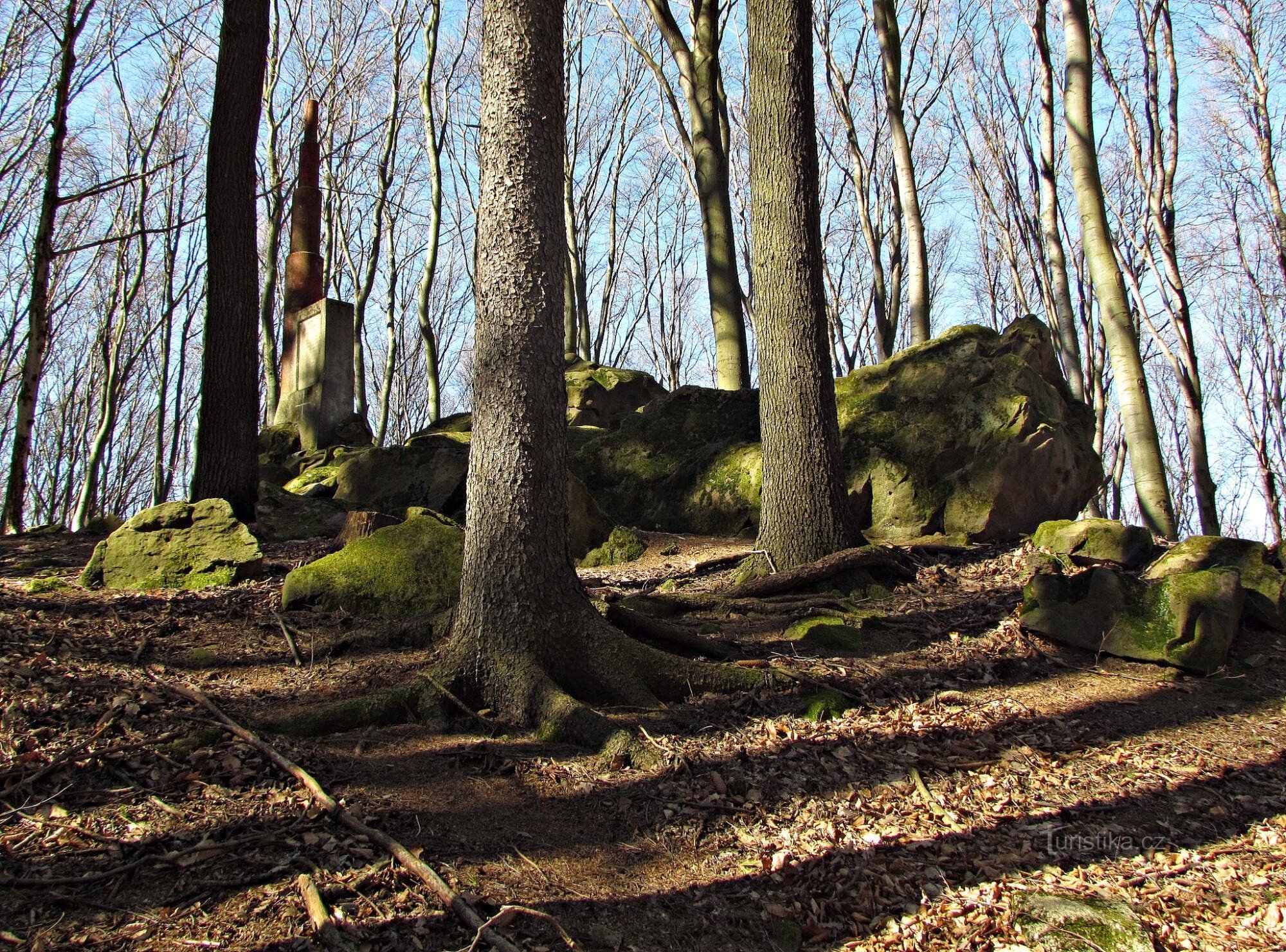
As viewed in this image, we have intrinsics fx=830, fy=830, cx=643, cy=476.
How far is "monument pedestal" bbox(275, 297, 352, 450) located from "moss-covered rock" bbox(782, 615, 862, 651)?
34.7 ft

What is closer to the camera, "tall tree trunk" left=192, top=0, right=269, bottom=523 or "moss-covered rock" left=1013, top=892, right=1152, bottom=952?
"moss-covered rock" left=1013, top=892, right=1152, bottom=952

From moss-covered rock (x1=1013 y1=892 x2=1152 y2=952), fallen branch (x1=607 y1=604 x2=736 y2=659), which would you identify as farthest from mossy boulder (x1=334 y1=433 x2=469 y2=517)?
moss-covered rock (x1=1013 y1=892 x2=1152 y2=952)

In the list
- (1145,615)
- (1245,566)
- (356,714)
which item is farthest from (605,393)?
(356,714)

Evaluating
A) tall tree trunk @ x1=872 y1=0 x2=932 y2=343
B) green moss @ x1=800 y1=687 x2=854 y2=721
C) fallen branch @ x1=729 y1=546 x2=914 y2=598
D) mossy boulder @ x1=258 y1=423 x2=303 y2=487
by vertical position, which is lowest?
green moss @ x1=800 y1=687 x2=854 y2=721

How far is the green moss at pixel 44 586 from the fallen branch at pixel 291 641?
196 centimetres

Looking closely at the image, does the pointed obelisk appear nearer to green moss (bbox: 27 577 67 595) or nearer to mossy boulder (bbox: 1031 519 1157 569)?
green moss (bbox: 27 577 67 595)

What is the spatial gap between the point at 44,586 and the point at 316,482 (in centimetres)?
Result: 551

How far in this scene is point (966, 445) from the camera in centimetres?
817

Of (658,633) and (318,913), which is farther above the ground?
(658,633)

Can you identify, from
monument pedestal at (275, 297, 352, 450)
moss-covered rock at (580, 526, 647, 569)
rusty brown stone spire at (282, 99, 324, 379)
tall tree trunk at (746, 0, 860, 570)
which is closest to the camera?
tall tree trunk at (746, 0, 860, 570)

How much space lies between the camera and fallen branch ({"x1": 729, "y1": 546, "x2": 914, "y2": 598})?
6340 mm

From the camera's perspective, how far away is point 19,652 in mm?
4277

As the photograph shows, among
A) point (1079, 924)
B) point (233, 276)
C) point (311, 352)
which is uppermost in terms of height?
point (311, 352)

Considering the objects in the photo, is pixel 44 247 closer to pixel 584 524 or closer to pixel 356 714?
pixel 584 524
